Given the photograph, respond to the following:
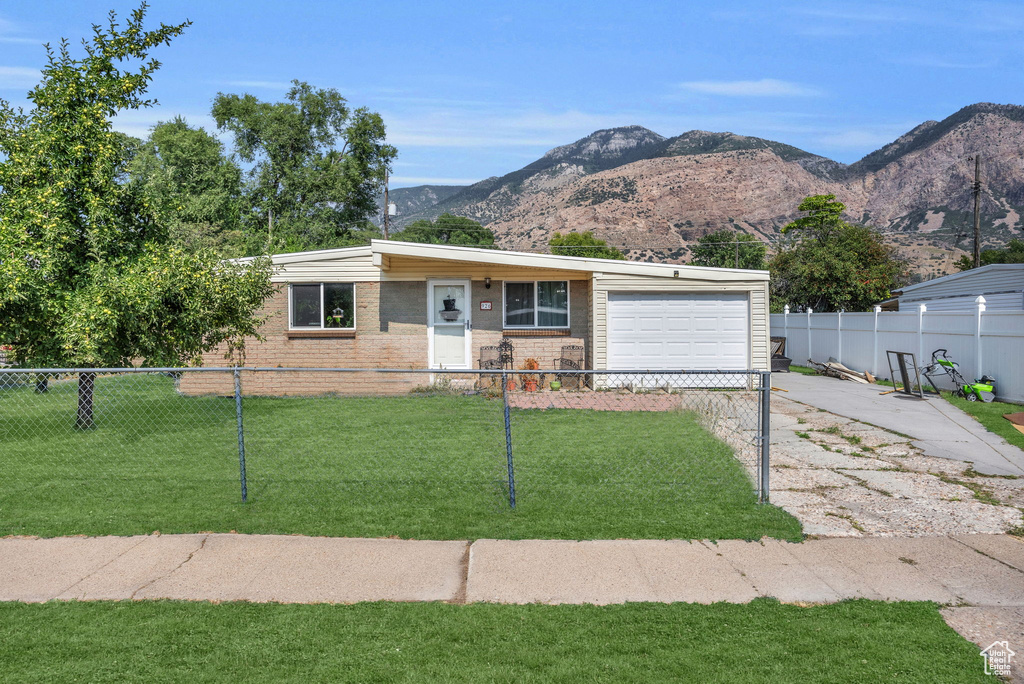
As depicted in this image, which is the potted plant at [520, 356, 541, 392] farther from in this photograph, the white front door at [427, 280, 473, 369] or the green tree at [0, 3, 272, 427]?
the green tree at [0, 3, 272, 427]

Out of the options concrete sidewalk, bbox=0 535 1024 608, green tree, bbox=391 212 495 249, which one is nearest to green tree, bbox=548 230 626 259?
green tree, bbox=391 212 495 249

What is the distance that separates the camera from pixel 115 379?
10.1 m

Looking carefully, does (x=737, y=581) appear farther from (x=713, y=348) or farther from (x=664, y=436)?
(x=713, y=348)

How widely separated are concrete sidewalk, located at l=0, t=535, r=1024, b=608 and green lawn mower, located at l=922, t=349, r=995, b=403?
8.88 meters

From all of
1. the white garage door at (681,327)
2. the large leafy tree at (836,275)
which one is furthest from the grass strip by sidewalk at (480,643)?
the large leafy tree at (836,275)

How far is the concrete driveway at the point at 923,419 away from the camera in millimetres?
8750

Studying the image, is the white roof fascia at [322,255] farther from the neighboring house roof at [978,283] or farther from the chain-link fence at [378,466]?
the neighboring house roof at [978,283]

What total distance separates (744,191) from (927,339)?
307ft

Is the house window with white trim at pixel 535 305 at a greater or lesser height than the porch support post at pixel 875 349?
greater

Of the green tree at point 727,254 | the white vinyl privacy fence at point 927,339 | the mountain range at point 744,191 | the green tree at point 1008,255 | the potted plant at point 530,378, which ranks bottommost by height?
the potted plant at point 530,378

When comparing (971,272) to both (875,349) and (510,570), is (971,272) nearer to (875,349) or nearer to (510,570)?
(875,349)

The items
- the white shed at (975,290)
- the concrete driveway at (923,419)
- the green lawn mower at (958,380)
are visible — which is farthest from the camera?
the white shed at (975,290)

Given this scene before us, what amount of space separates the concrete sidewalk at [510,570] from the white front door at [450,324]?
9982 millimetres

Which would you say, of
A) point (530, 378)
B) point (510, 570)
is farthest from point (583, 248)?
point (510, 570)
